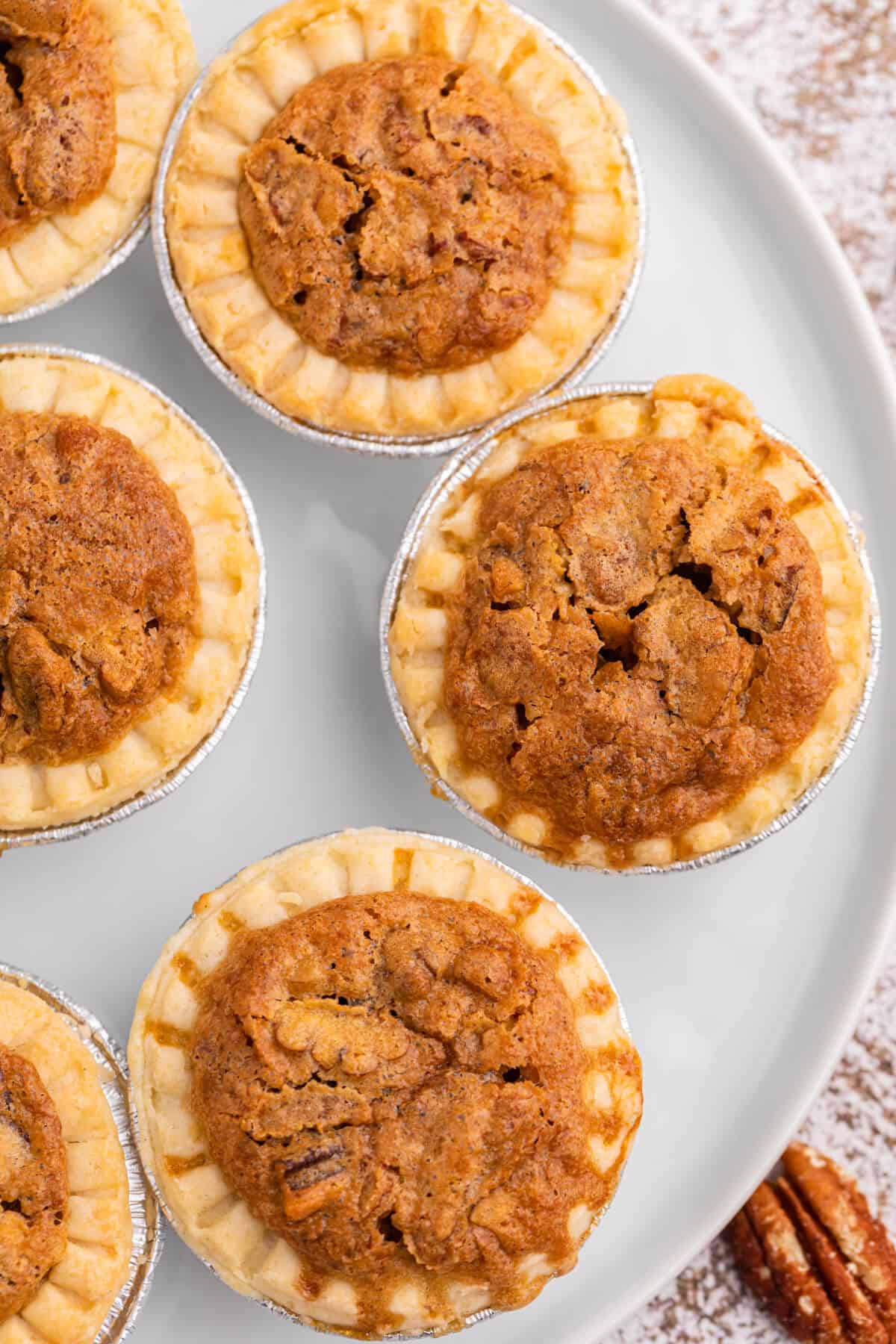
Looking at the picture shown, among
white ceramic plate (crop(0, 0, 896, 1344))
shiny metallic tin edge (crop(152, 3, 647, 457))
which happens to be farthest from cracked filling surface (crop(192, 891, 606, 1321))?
shiny metallic tin edge (crop(152, 3, 647, 457))

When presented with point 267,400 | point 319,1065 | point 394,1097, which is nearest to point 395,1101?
point 394,1097

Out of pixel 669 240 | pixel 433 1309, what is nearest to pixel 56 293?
pixel 669 240

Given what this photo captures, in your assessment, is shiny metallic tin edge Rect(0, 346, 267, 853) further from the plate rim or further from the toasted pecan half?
the toasted pecan half

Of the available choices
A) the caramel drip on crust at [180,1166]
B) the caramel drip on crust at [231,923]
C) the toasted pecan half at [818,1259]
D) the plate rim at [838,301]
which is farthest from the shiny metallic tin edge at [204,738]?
the toasted pecan half at [818,1259]

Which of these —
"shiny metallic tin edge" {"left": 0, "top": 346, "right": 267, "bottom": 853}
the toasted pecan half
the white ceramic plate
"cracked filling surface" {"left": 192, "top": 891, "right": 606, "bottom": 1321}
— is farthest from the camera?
the toasted pecan half

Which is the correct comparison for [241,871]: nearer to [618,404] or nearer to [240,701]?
[240,701]

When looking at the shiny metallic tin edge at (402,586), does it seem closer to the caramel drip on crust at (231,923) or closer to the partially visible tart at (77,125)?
the caramel drip on crust at (231,923)

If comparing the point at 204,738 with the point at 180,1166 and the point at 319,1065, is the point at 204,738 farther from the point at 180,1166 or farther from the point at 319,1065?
the point at 180,1166
